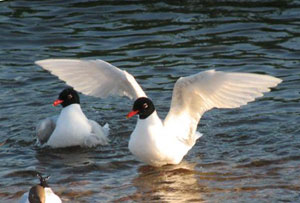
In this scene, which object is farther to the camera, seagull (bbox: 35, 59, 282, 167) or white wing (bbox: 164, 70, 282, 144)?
seagull (bbox: 35, 59, 282, 167)

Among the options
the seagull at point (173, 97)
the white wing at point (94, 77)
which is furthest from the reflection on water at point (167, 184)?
the white wing at point (94, 77)

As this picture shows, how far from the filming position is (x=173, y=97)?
902 centimetres

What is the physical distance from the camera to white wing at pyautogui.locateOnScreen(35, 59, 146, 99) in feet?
30.8

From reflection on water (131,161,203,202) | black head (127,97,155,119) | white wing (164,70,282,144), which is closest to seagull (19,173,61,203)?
reflection on water (131,161,203,202)

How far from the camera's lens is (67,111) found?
33.0ft

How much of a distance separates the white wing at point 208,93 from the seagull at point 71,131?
1142 millimetres

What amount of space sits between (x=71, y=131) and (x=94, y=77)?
751 mm

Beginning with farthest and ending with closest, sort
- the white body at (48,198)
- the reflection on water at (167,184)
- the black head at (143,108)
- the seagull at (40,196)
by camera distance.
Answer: the black head at (143,108) < the reflection on water at (167,184) < the white body at (48,198) < the seagull at (40,196)

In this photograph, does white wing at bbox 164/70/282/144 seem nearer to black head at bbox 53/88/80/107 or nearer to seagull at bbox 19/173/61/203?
black head at bbox 53/88/80/107

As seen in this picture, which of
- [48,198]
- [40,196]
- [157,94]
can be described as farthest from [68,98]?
[40,196]

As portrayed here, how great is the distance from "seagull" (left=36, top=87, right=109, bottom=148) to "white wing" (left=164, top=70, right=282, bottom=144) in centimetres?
114

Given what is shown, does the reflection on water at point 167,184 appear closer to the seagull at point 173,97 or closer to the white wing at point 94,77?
the seagull at point 173,97

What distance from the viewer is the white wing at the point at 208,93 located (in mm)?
8469

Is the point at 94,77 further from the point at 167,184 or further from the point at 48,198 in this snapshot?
the point at 48,198
